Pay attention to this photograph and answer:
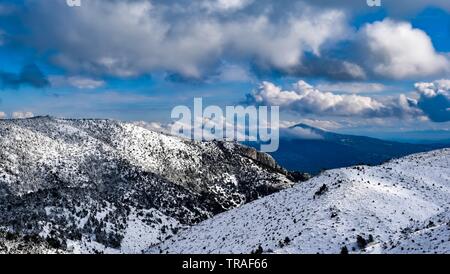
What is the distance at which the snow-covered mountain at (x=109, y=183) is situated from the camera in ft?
303

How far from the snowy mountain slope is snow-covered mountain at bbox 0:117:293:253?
2469cm

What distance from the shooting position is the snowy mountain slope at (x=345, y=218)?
46.3 meters

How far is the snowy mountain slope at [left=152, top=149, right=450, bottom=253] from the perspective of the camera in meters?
46.3

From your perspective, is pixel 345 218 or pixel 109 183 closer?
pixel 345 218

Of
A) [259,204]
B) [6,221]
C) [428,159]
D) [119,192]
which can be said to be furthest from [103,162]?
[428,159]

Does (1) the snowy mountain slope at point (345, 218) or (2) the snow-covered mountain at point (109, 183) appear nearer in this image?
(1) the snowy mountain slope at point (345, 218)

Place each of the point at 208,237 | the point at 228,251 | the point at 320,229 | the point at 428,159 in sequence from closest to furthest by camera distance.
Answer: the point at 320,229, the point at 228,251, the point at 208,237, the point at 428,159

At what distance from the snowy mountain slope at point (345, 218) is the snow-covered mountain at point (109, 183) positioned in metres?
24.7

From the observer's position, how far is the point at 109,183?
406 ft

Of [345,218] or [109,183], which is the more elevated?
[109,183]

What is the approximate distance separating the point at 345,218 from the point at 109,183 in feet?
270
